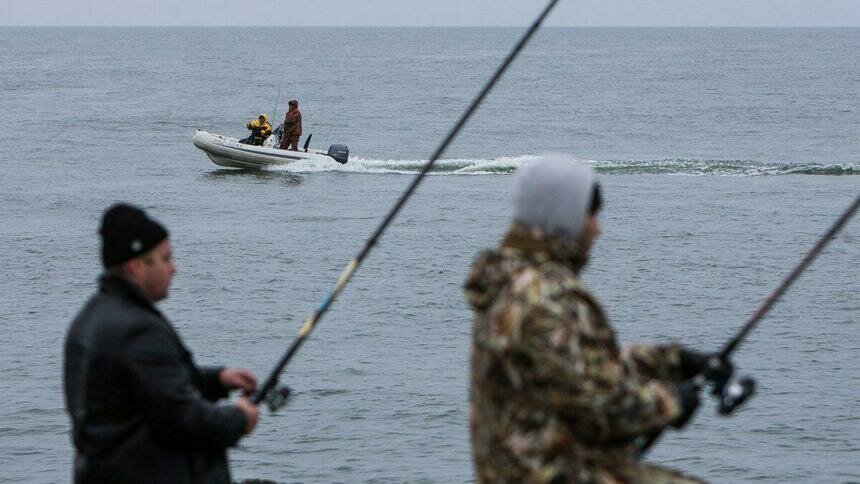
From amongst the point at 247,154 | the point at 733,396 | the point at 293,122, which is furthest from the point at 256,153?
the point at 733,396

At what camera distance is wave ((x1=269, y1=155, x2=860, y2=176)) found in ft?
107

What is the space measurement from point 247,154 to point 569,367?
30547mm

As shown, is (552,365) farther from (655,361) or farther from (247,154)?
(247,154)

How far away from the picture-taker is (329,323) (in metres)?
16.5

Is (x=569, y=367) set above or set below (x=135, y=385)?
above

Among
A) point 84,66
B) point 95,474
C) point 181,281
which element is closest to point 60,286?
point 181,281

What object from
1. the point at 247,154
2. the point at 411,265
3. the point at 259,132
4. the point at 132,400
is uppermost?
the point at 132,400

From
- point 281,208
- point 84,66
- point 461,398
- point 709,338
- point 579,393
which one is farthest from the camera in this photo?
point 84,66

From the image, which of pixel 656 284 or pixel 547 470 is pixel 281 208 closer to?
pixel 656 284

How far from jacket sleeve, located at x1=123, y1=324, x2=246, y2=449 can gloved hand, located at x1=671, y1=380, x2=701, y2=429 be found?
1.21m

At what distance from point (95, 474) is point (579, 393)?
1.47 metres

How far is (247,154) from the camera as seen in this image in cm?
3272

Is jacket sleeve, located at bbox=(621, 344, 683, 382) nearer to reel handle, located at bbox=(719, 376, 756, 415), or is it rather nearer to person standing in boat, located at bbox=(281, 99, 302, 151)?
reel handle, located at bbox=(719, 376, 756, 415)

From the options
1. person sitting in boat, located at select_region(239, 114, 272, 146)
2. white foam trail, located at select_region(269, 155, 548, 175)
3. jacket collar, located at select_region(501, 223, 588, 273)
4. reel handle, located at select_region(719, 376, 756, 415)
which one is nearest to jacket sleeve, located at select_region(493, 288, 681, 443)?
jacket collar, located at select_region(501, 223, 588, 273)
